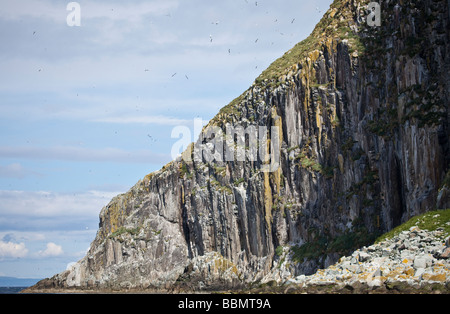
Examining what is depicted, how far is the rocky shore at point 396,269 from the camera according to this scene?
4412cm

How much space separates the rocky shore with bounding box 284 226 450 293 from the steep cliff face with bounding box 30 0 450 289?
9.11 m

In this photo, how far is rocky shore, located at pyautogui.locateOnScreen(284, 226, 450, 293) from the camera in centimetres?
4412

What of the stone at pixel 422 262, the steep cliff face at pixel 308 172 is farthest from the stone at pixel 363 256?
the steep cliff face at pixel 308 172

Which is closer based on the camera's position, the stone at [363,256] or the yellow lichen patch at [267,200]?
the stone at [363,256]

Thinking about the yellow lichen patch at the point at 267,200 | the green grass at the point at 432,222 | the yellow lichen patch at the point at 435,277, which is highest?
the yellow lichen patch at the point at 267,200

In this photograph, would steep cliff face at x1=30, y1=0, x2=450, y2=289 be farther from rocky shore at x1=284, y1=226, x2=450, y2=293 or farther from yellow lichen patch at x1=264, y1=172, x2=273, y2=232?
rocky shore at x1=284, y1=226, x2=450, y2=293

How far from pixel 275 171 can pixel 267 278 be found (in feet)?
66.0

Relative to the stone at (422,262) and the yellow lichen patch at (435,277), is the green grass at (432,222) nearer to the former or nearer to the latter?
the stone at (422,262)

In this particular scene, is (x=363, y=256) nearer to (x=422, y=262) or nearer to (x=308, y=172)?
(x=422, y=262)

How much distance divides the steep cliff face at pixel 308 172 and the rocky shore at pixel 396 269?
9114 millimetres

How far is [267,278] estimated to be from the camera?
106 metres

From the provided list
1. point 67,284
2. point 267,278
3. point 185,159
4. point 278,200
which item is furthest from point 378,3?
point 67,284

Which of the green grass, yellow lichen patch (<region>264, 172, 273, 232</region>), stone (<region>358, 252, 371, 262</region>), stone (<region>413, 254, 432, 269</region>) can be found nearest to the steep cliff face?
yellow lichen patch (<region>264, 172, 273, 232</region>)

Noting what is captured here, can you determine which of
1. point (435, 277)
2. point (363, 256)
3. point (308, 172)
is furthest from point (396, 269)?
point (308, 172)
